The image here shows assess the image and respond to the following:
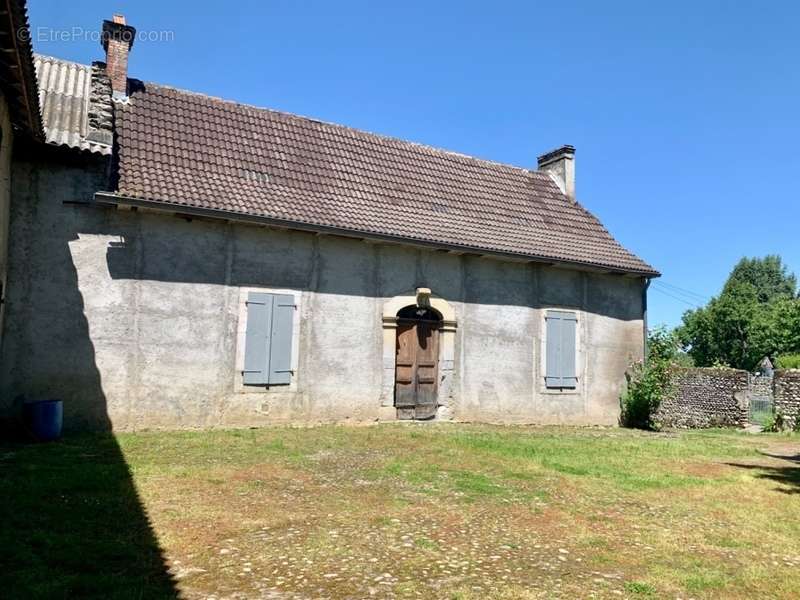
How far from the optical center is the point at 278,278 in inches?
435

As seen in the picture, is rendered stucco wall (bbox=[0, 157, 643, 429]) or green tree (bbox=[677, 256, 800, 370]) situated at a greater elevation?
green tree (bbox=[677, 256, 800, 370])

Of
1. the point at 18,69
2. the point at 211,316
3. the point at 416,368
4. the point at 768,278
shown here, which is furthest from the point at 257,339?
the point at 768,278

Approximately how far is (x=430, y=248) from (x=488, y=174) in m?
4.43

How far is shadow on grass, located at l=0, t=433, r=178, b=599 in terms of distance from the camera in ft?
12.2

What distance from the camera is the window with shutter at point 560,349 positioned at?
539 inches

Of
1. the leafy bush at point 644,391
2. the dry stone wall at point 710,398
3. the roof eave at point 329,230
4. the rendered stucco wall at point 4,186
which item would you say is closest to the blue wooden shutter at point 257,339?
the roof eave at point 329,230

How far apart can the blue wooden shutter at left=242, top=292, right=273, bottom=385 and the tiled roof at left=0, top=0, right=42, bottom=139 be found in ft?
13.5

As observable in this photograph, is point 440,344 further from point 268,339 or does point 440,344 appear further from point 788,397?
point 788,397

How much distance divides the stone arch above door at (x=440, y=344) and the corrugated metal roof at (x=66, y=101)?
5701mm

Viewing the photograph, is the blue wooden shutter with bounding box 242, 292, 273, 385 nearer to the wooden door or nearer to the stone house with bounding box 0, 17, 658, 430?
the stone house with bounding box 0, 17, 658, 430

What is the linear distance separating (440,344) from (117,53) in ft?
27.4

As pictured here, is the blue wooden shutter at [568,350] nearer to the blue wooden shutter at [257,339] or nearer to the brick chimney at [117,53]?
the blue wooden shutter at [257,339]

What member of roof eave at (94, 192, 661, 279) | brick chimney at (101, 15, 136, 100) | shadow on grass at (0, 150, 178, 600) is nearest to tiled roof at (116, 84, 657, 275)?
roof eave at (94, 192, 661, 279)

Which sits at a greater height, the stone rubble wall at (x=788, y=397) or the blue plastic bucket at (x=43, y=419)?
the stone rubble wall at (x=788, y=397)
